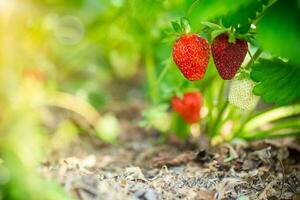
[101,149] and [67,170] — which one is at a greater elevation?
[101,149]

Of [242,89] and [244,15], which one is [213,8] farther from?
[242,89]

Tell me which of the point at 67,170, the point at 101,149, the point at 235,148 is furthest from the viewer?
the point at 101,149

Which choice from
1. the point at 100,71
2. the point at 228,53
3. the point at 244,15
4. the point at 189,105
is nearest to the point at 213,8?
the point at 244,15

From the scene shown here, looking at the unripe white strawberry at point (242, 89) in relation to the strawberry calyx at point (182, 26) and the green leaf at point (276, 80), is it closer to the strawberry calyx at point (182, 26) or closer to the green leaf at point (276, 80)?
the green leaf at point (276, 80)

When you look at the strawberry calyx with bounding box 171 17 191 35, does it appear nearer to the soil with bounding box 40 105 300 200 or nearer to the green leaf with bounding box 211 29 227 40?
the green leaf with bounding box 211 29 227 40

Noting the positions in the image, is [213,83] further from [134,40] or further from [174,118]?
[134,40]

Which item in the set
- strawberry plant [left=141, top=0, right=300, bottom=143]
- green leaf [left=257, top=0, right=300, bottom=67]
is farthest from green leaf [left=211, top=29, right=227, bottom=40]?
green leaf [left=257, top=0, right=300, bottom=67]

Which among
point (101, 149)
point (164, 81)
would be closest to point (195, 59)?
point (164, 81)

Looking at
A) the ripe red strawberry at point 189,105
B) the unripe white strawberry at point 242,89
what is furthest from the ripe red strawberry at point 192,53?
the ripe red strawberry at point 189,105
